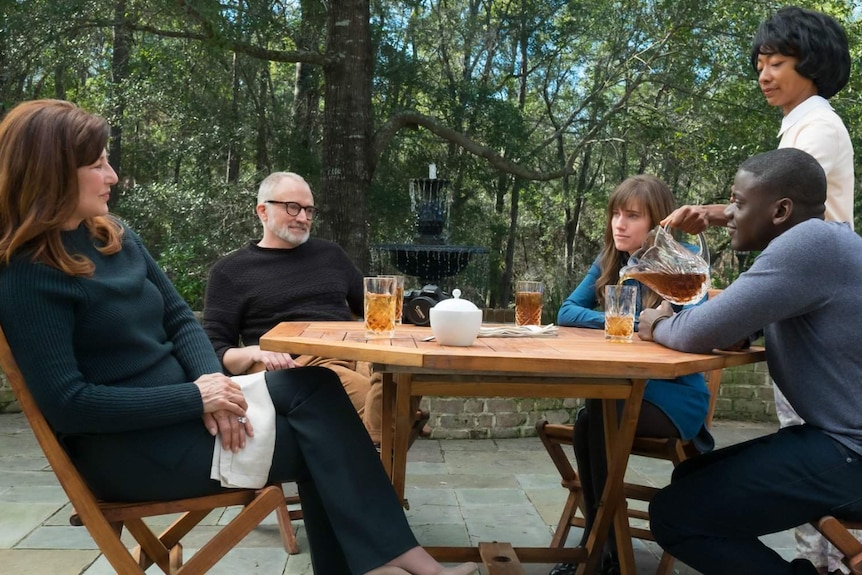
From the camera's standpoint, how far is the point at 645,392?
8.14 ft

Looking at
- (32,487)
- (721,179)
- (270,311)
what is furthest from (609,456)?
(721,179)

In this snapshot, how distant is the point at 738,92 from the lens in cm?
964

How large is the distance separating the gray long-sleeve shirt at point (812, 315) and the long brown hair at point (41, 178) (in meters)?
1.41

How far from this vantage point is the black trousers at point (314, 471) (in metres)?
1.79

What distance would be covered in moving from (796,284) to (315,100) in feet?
33.1

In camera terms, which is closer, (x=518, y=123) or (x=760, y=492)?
(x=760, y=492)

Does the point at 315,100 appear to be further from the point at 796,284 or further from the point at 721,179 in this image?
the point at 796,284

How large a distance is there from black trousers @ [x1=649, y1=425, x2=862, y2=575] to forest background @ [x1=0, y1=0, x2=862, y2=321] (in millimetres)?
4268

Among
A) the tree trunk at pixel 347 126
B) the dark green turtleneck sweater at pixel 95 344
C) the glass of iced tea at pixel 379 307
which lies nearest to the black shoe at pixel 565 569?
the glass of iced tea at pixel 379 307

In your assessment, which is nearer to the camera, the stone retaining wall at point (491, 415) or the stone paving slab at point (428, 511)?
the stone paving slab at point (428, 511)

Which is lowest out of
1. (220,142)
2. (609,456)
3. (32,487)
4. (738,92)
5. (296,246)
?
(32,487)

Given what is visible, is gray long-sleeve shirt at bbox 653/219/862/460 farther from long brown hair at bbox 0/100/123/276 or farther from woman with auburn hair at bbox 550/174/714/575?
long brown hair at bbox 0/100/123/276

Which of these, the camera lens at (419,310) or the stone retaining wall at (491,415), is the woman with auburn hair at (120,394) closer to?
the camera lens at (419,310)

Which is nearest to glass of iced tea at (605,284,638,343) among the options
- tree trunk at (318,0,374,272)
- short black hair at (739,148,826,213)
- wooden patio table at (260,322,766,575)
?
wooden patio table at (260,322,766,575)
